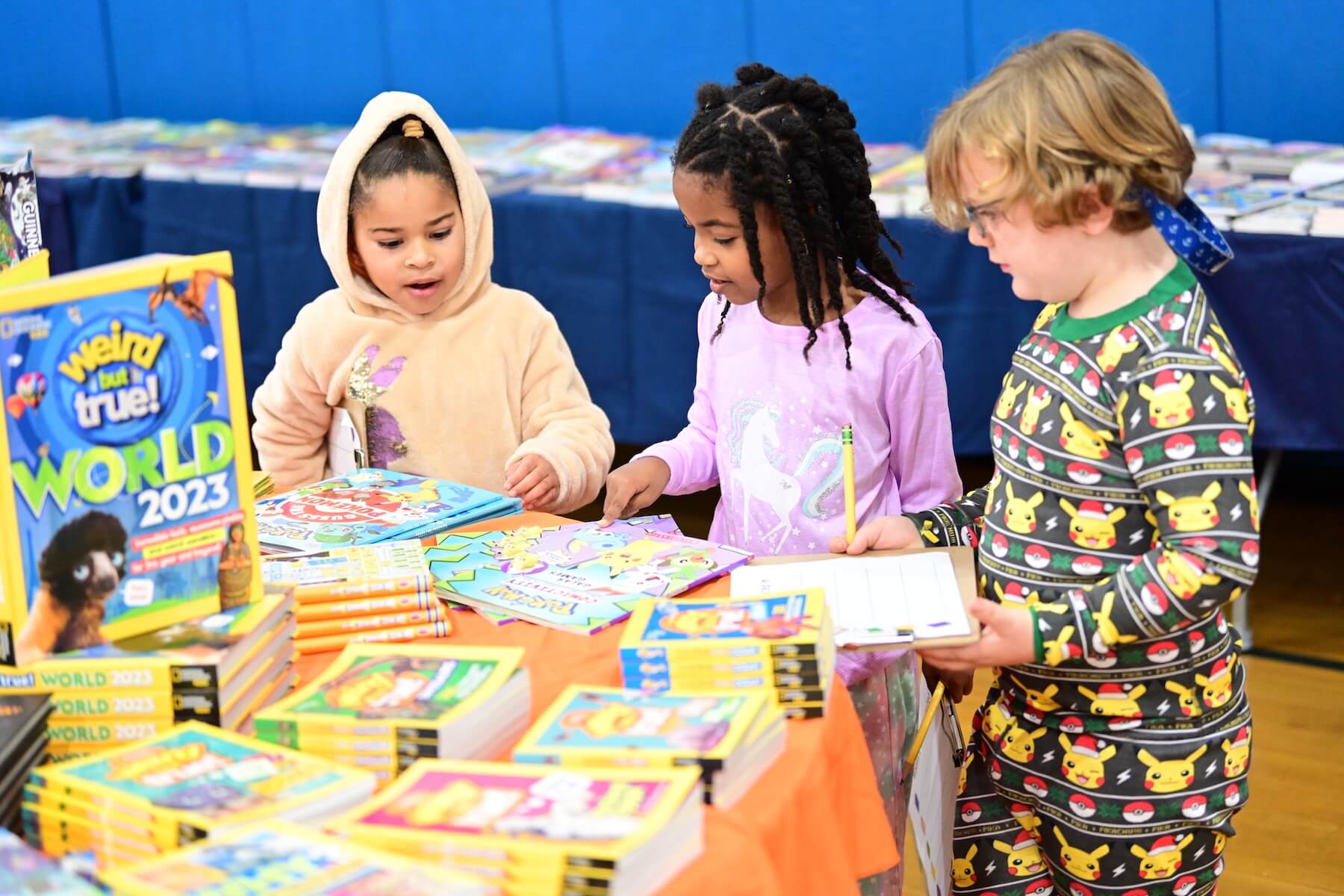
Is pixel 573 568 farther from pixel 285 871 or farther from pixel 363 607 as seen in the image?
pixel 285 871

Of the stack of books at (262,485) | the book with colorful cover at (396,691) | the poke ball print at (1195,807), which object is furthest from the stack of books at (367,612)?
the poke ball print at (1195,807)

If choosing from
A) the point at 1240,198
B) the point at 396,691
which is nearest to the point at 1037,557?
the point at 396,691

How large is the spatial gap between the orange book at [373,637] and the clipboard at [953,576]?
0.36 m

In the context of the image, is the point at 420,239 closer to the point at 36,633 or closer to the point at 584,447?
the point at 584,447

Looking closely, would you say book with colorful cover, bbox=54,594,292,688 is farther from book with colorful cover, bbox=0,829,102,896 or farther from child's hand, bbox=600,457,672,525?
child's hand, bbox=600,457,672,525

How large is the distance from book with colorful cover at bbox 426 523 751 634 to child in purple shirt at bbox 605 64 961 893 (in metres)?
0.14

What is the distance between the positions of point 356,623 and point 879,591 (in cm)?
54

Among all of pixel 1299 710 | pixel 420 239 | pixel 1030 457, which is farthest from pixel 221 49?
pixel 1030 457

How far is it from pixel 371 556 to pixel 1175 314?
0.90m

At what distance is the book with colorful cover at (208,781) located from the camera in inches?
43.6

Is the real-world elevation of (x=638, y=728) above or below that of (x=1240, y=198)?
below

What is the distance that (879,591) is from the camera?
60.7 inches

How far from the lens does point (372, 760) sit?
4.04ft

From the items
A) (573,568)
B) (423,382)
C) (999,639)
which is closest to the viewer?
(999,639)
